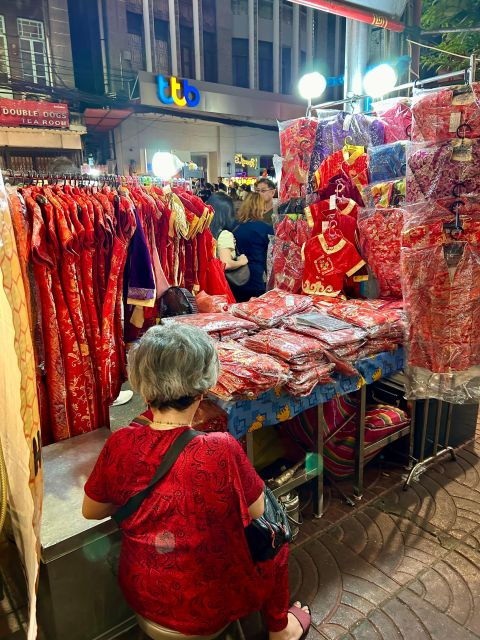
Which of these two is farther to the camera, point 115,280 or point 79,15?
point 79,15

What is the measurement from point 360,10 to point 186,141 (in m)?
12.3

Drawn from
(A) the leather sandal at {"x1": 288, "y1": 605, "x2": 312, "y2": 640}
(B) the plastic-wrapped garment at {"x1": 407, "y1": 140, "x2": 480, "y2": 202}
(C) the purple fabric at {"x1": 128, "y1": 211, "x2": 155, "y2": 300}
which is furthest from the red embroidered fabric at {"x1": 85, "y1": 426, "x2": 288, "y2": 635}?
(B) the plastic-wrapped garment at {"x1": 407, "y1": 140, "x2": 480, "y2": 202}

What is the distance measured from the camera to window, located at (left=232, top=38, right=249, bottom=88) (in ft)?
56.5

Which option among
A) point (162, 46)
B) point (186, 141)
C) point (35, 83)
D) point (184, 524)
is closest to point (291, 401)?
point (184, 524)

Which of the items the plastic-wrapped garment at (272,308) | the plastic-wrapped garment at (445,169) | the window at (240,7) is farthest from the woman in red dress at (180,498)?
the window at (240,7)

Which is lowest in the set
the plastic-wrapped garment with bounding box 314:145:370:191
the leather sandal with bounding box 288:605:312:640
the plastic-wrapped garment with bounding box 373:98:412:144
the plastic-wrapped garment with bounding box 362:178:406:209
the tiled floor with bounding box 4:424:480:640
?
the tiled floor with bounding box 4:424:480:640

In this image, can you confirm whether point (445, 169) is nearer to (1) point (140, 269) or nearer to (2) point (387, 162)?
(2) point (387, 162)

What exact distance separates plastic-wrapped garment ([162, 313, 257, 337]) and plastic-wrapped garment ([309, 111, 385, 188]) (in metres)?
1.62

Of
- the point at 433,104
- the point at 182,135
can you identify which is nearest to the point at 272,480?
the point at 433,104

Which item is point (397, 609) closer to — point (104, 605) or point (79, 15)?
point (104, 605)

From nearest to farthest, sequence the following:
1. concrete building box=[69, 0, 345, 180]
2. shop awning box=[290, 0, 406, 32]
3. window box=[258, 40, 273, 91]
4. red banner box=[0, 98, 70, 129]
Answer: shop awning box=[290, 0, 406, 32] < red banner box=[0, 98, 70, 129] < concrete building box=[69, 0, 345, 180] < window box=[258, 40, 273, 91]

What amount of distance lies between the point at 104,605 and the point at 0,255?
1616 millimetres

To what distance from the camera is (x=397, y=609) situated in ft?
6.86

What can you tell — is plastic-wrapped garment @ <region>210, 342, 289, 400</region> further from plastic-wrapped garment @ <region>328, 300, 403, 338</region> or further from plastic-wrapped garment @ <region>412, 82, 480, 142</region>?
plastic-wrapped garment @ <region>412, 82, 480, 142</region>
